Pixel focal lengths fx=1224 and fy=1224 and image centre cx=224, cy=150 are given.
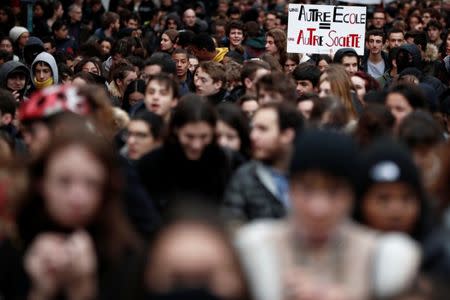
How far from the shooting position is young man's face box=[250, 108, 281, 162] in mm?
6367

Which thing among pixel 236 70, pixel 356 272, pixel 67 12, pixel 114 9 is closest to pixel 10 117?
pixel 236 70

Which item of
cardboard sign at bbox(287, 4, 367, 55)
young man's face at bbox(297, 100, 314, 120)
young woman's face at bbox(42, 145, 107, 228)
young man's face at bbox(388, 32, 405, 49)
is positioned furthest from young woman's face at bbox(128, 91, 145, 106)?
young woman's face at bbox(42, 145, 107, 228)

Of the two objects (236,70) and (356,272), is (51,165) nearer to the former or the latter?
(356,272)

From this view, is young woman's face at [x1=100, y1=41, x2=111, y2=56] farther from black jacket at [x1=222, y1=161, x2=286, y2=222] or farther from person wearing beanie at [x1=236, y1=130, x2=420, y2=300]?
person wearing beanie at [x1=236, y1=130, x2=420, y2=300]

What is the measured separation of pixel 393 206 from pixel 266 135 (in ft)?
6.32

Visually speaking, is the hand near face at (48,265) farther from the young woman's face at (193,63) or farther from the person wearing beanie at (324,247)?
the young woman's face at (193,63)

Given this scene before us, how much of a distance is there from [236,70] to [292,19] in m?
2.81

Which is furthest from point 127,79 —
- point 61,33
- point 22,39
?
point 61,33

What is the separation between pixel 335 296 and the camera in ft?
12.1

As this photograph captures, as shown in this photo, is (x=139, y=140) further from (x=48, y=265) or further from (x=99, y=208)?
(x=48, y=265)

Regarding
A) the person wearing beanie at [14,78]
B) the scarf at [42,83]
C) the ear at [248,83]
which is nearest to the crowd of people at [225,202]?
the ear at [248,83]

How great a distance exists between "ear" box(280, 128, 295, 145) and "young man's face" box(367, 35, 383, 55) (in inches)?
360

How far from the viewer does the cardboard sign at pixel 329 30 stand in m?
14.8

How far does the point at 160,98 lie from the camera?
8844 mm
